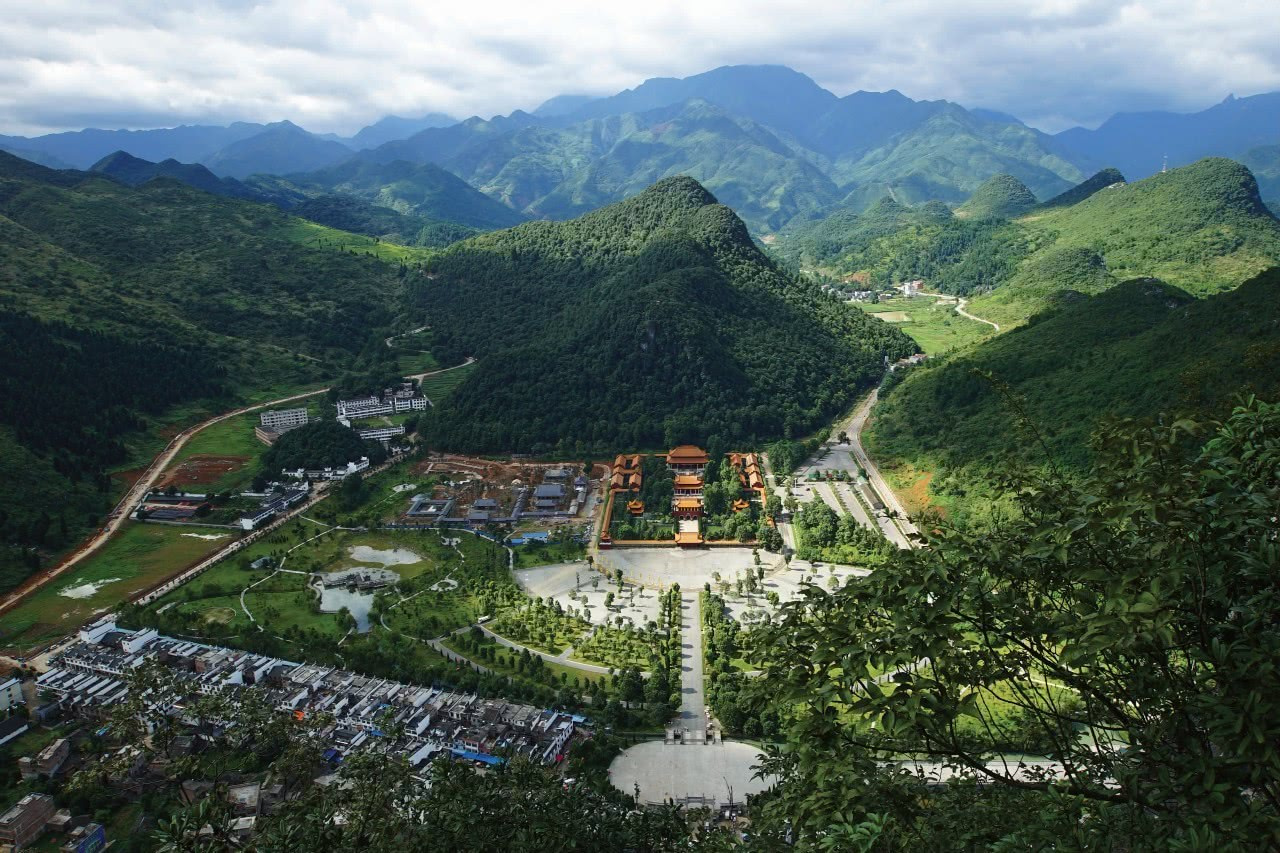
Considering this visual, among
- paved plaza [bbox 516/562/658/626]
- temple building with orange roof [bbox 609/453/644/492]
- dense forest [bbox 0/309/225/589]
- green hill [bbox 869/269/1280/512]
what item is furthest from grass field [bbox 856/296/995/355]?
dense forest [bbox 0/309/225/589]

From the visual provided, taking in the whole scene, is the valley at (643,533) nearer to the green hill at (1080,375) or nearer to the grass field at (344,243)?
the green hill at (1080,375)

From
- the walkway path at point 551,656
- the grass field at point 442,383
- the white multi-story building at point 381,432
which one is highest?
the grass field at point 442,383

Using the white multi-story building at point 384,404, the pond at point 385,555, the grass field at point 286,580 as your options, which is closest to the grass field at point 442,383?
the white multi-story building at point 384,404

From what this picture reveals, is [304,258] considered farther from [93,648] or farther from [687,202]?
[93,648]

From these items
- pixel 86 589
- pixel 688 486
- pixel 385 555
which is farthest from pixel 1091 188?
pixel 86 589

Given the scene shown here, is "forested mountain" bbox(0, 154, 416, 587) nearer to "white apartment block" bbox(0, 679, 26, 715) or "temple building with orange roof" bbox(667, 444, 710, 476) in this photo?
"white apartment block" bbox(0, 679, 26, 715)

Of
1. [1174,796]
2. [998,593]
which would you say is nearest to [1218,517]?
[998,593]
